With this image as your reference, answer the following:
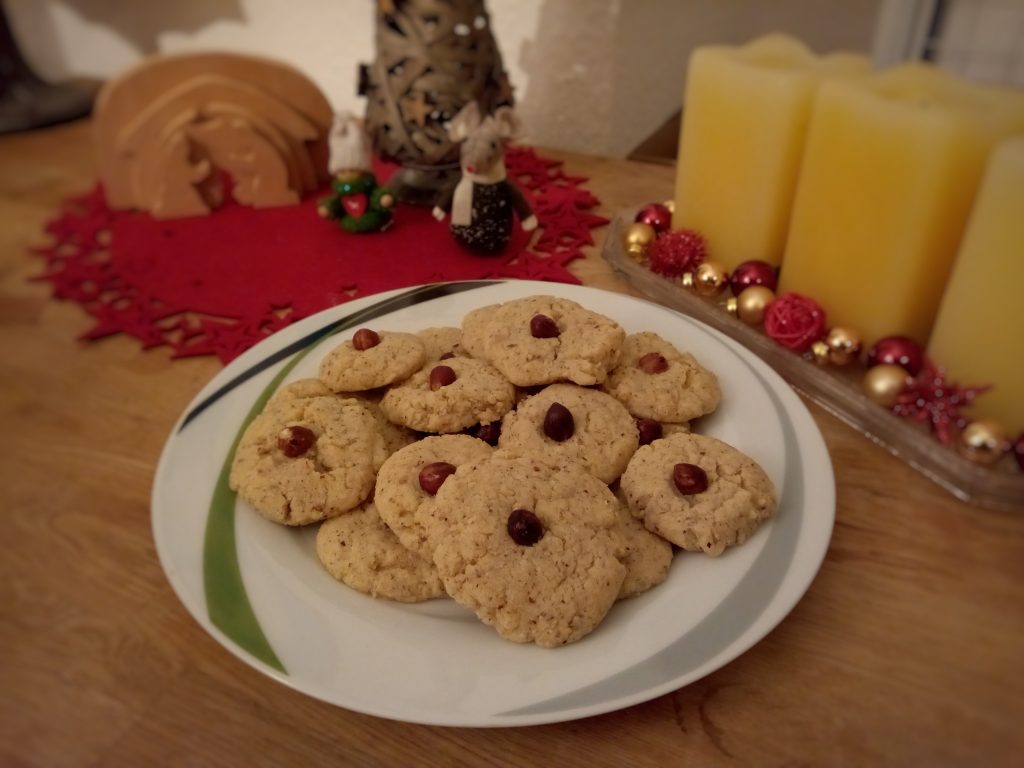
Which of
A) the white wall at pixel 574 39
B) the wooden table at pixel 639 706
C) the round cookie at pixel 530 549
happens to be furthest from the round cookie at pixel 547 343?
the white wall at pixel 574 39

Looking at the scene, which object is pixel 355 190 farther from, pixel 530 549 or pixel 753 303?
pixel 530 549

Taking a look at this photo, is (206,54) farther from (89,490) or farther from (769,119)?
(769,119)

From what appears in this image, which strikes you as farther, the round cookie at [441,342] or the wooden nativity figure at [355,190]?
the wooden nativity figure at [355,190]

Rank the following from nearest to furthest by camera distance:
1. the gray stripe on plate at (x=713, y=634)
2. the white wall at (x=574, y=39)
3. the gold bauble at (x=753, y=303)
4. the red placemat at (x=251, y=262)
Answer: the gray stripe on plate at (x=713, y=634)
the gold bauble at (x=753, y=303)
the red placemat at (x=251, y=262)
the white wall at (x=574, y=39)

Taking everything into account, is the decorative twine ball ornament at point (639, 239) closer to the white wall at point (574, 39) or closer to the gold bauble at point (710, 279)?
the gold bauble at point (710, 279)

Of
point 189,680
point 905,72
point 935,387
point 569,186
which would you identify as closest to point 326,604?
point 189,680

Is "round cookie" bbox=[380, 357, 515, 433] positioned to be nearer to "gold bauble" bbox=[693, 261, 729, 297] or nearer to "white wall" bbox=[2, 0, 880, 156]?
"gold bauble" bbox=[693, 261, 729, 297]
